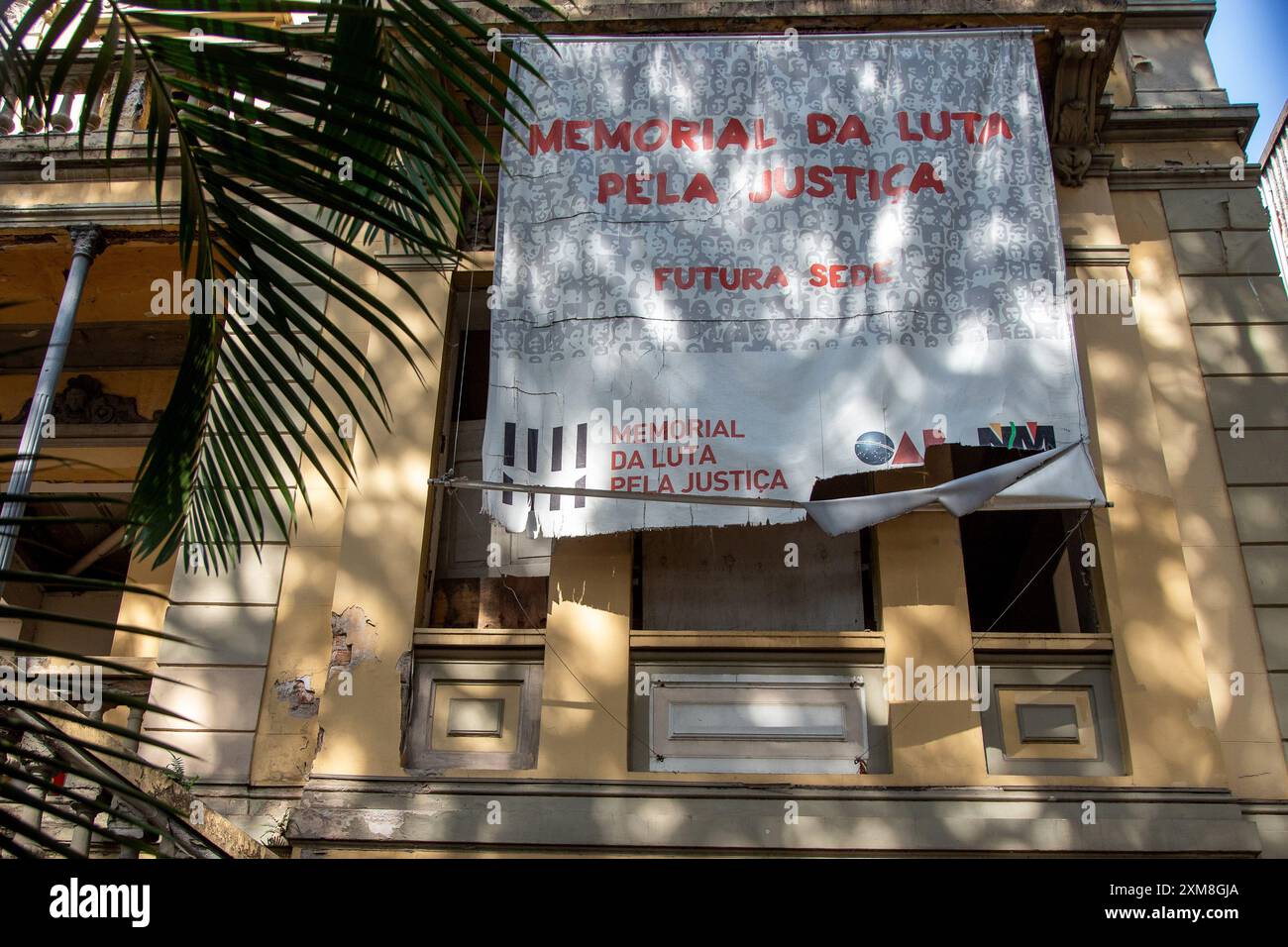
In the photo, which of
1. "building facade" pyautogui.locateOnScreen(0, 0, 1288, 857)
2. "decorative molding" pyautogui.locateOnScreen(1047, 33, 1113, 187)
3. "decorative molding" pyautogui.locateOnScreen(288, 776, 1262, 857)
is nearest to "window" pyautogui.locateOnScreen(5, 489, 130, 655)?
"building facade" pyautogui.locateOnScreen(0, 0, 1288, 857)

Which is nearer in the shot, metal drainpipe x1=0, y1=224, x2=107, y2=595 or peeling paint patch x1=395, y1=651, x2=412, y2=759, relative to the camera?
metal drainpipe x1=0, y1=224, x2=107, y2=595

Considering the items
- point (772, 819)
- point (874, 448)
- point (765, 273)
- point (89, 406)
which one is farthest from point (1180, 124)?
point (89, 406)

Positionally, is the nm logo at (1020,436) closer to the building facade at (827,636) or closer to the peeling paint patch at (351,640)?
the building facade at (827,636)

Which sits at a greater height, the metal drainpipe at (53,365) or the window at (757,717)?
the metal drainpipe at (53,365)

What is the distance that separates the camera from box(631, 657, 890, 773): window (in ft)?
23.8

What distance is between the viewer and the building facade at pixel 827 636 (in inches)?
272

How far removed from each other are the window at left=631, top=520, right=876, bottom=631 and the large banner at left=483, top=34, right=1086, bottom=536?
0.72m

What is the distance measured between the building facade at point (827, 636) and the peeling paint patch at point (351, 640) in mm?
20

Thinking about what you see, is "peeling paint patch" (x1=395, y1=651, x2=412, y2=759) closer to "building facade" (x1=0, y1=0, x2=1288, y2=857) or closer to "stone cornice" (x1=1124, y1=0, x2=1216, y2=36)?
"building facade" (x1=0, y1=0, x2=1288, y2=857)
